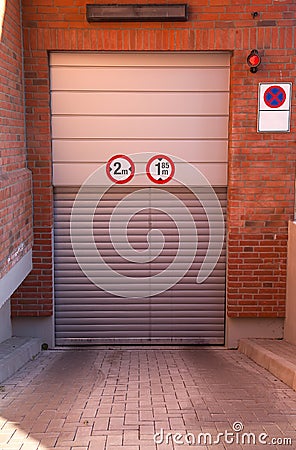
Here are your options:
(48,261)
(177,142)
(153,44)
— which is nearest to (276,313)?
(177,142)

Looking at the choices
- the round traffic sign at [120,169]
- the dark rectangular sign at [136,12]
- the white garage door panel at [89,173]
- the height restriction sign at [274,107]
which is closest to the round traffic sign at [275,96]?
the height restriction sign at [274,107]

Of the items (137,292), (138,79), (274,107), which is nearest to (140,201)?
(137,292)

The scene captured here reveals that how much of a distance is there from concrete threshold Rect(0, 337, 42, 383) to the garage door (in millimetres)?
526

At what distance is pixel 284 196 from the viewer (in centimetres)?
Answer: 698

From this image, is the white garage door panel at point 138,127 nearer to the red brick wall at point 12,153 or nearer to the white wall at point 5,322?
the red brick wall at point 12,153

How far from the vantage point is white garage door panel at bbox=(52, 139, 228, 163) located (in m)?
7.05

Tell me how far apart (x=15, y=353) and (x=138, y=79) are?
3839 mm

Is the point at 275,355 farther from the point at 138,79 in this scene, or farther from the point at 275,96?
the point at 138,79

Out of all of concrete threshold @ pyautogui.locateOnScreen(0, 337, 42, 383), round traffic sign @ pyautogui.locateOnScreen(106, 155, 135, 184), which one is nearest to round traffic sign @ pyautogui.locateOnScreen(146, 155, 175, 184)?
round traffic sign @ pyautogui.locateOnScreen(106, 155, 135, 184)

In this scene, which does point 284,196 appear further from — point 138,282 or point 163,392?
point 163,392

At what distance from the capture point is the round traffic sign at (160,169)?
7.11 metres

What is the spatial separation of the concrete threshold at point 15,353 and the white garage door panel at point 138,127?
278 cm

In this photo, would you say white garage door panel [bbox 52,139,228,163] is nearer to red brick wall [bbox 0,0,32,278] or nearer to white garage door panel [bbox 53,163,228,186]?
white garage door panel [bbox 53,163,228,186]

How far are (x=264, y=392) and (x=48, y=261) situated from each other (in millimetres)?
3515
